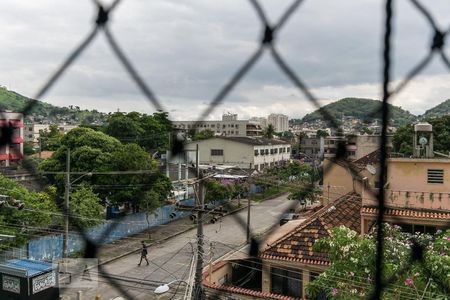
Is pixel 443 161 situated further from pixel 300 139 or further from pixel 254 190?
pixel 254 190

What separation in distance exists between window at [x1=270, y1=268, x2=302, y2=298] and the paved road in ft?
1.52

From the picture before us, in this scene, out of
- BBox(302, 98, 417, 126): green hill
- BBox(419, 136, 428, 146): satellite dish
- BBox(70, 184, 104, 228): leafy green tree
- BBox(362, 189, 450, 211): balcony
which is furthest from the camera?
BBox(70, 184, 104, 228): leafy green tree

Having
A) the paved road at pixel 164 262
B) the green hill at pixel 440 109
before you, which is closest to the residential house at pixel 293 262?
the paved road at pixel 164 262

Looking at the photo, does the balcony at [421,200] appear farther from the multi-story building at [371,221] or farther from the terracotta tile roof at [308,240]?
the terracotta tile roof at [308,240]

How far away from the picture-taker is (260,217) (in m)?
7.81

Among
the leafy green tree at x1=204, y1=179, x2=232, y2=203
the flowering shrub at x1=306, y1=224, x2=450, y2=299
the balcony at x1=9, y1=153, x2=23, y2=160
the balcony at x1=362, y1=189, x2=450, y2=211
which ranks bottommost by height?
the leafy green tree at x1=204, y1=179, x2=232, y2=203

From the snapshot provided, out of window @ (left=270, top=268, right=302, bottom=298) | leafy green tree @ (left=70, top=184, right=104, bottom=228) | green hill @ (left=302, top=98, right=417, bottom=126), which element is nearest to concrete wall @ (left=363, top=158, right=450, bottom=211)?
window @ (left=270, top=268, right=302, bottom=298)

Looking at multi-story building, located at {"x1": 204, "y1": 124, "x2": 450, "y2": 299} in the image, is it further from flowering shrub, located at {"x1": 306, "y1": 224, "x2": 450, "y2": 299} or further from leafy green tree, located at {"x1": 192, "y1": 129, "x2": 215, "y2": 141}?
leafy green tree, located at {"x1": 192, "y1": 129, "x2": 215, "y2": 141}

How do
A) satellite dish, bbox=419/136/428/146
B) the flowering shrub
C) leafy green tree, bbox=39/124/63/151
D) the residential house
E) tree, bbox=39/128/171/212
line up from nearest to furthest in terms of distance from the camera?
leafy green tree, bbox=39/124/63/151, the flowering shrub, the residential house, satellite dish, bbox=419/136/428/146, tree, bbox=39/128/171/212

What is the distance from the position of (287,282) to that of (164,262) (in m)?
2.59

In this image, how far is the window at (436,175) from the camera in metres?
3.45

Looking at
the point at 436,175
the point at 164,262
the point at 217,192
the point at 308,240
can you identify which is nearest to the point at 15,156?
the point at 308,240

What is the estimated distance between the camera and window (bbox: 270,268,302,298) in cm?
332

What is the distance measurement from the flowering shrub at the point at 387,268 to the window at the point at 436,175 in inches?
48.7
